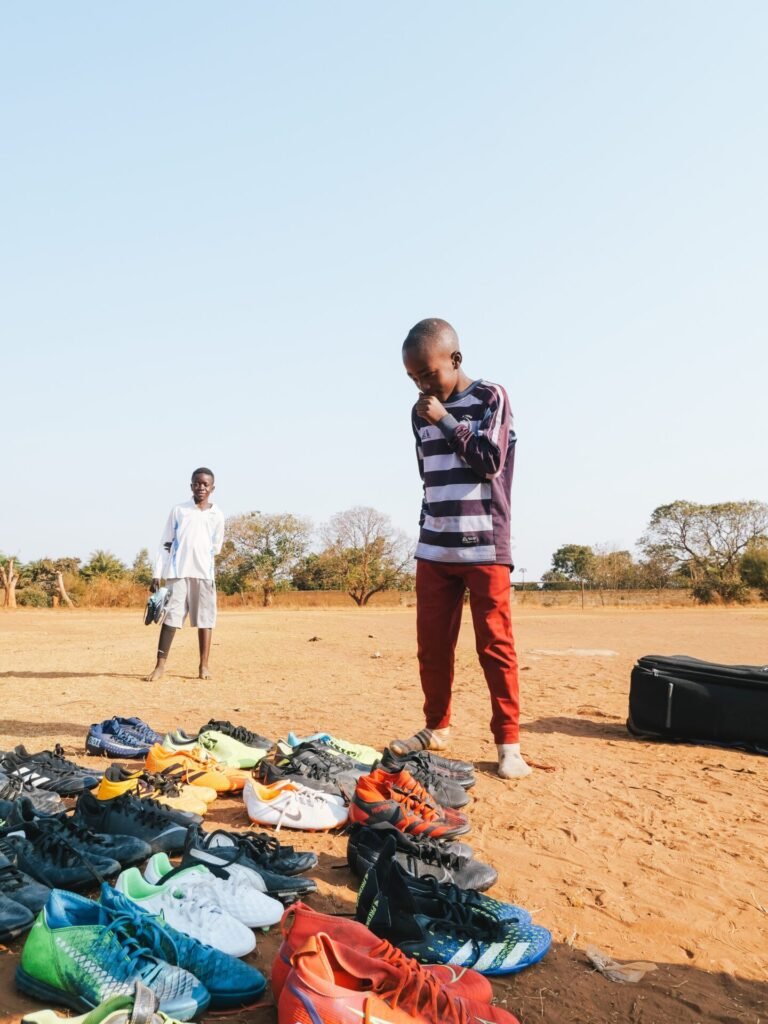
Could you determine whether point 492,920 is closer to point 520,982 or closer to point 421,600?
point 520,982

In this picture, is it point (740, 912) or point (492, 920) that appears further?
point (740, 912)

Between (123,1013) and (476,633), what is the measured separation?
329 cm

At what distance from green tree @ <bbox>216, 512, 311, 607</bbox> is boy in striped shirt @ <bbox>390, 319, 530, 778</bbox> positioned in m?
46.1

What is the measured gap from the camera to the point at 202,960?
214 centimetres

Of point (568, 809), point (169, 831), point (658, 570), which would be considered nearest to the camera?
point (169, 831)

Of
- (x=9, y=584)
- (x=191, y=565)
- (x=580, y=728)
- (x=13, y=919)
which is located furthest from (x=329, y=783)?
(x=9, y=584)

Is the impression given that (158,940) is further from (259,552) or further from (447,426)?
(259,552)

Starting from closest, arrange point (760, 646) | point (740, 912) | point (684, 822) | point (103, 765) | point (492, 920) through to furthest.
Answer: point (492, 920) → point (740, 912) → point (684, 822) → point (103, 765) → point (760, 646)

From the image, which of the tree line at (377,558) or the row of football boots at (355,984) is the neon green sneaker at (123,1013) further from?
the tree line at (377,558)

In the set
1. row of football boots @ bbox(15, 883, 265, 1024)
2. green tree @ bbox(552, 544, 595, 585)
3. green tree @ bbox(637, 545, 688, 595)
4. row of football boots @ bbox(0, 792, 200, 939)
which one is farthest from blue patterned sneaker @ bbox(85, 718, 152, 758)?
green tree @ bbox(552, 544, 595, 585)

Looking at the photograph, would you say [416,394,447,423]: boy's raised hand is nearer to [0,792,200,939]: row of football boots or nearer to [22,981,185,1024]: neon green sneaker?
[0,792,200,939]: row of football boots

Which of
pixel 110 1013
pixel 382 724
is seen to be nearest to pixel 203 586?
pixel 382 724

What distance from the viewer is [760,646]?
43.9 ft

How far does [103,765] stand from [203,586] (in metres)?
4.25
